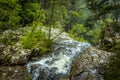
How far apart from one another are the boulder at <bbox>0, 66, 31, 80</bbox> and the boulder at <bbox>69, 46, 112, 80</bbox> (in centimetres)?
170

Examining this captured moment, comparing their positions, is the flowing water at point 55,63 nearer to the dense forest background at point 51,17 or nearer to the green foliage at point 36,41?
the green foliage at point 36,41

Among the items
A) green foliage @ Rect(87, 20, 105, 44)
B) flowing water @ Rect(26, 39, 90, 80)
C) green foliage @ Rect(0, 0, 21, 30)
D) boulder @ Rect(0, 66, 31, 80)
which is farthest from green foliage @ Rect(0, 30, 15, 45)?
green foliage @ Rect(87, 20, 105, 44)

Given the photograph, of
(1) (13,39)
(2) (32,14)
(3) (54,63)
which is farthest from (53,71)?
(2) (32,14)

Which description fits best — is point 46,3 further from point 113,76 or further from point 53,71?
point 113,76

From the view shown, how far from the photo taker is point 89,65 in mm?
8984

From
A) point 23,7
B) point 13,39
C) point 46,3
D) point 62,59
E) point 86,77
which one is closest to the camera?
point 86,77

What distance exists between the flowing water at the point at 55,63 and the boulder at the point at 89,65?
280mm

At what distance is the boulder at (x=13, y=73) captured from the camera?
8172 mm

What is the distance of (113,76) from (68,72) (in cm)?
178

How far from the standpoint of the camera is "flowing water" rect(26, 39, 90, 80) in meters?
8.45

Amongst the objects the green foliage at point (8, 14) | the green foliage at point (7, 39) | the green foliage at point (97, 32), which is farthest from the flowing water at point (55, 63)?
the green foliage at point (97, 32)

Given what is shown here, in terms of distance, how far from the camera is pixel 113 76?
7.69 meters

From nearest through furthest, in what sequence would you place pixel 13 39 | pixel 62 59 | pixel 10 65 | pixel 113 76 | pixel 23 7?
pixel 113 76 → pixel 10 65 → pixel 62 59 → pixel 13 39 → pixel 23 7

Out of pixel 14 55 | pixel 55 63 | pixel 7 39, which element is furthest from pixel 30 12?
pixel 55 63
